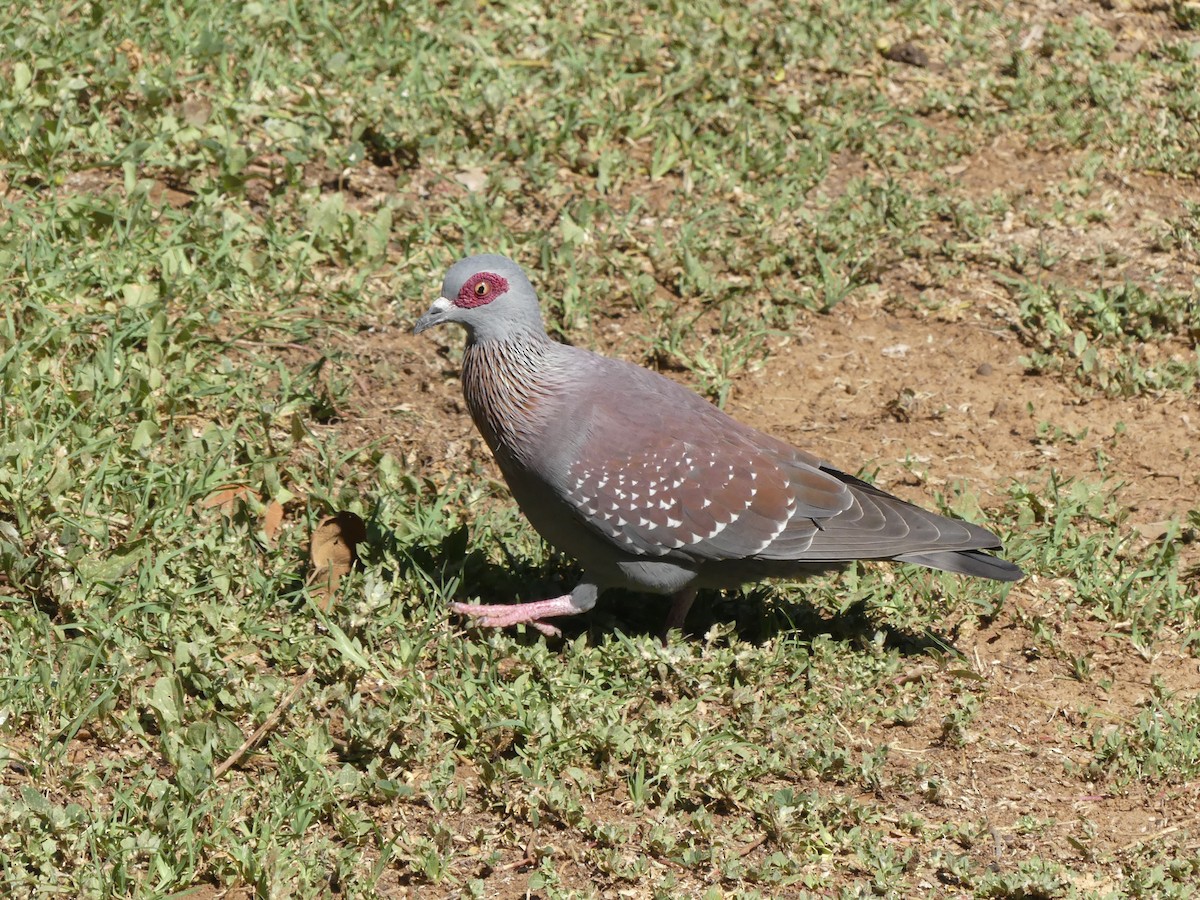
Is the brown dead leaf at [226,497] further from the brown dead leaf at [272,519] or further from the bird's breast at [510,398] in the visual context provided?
the bird's breast at [510,398]

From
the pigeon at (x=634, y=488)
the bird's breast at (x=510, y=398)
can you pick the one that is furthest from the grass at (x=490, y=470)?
the bird's breast at (x=510, y=398)

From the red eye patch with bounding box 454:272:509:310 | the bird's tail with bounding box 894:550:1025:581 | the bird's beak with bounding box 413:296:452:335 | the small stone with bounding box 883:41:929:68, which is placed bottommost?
the bird's tail with bounding box 894:550:1025:581

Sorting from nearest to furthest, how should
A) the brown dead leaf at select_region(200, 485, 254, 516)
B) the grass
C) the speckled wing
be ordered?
the grass, the speckled wing, the brown dead leaf at select_region(200, 485, 254, 516)

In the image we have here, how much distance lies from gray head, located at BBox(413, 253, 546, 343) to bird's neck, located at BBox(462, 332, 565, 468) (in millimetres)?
49

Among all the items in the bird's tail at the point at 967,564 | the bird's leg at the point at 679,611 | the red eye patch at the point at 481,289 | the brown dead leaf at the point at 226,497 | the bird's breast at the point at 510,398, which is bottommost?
the bird's leg at the point at 679,611

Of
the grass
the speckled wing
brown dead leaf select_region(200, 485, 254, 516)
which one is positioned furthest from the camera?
brown dead leaf select_region(200, 485, 254, 516)

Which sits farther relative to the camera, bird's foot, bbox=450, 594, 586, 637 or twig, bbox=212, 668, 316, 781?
bird's foot, bbox=450, 594, 586, 637

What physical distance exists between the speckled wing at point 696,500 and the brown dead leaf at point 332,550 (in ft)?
2.92

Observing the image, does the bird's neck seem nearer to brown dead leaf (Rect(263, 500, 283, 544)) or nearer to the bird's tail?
brown dead leaf (Rect(263, 500, 283, 544))

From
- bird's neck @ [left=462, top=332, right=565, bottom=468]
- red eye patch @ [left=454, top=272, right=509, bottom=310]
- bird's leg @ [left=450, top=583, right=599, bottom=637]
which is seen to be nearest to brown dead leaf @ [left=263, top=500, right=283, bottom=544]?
bird's leg @ [left=450, top=583, right=599, bottom=637]

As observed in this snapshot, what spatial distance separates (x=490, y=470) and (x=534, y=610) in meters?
1.03

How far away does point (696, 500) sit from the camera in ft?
15.8

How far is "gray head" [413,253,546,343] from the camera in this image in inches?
193

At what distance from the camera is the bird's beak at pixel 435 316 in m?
4.94
